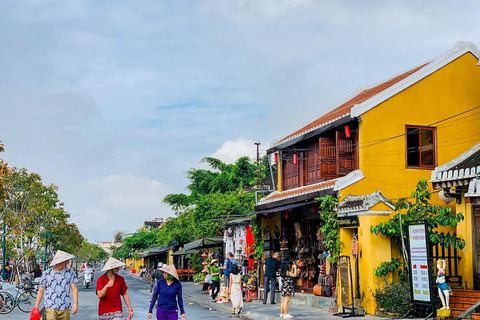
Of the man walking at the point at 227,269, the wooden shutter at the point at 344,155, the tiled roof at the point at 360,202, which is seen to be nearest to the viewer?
the tiled roof at the point at 360,202

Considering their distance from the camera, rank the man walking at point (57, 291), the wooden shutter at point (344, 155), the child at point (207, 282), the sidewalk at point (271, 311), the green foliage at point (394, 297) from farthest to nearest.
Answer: the child at point (207, 282)
the wooden shutter at point (344, 155)
the sidewalk at point (271, 311)
the green foliage at point (394, 297)
the man walking at point (57, 291)

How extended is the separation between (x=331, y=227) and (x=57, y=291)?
11640mm

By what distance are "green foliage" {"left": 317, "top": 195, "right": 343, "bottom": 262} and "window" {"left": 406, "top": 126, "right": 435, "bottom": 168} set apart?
336cm

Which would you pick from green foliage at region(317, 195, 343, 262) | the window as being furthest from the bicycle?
the window

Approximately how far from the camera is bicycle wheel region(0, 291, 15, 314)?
21125mm

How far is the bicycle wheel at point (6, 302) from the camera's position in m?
21.1

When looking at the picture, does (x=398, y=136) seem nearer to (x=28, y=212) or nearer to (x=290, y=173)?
(x=290, y=173)

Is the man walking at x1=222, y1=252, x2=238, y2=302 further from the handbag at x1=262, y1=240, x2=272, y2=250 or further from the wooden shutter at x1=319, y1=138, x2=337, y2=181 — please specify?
the wooden shutter at x1=319, y1=138, x2=337, y2=181

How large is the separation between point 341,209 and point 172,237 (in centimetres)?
2863

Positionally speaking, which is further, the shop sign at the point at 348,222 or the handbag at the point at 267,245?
the handbag at the point at 267,245

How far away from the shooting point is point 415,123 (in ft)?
70.2

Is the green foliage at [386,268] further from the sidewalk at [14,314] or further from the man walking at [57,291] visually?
the sidewalk at [14,314]

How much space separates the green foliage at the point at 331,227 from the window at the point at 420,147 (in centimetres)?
336

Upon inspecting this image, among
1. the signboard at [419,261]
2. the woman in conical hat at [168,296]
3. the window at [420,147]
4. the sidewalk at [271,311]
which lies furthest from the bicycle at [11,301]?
the window at [420,147]
